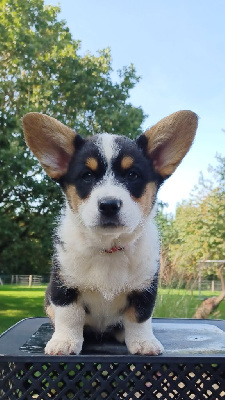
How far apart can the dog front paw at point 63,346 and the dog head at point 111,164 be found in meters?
0.33

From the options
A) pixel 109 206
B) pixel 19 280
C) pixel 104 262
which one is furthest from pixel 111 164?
pixel 19 280

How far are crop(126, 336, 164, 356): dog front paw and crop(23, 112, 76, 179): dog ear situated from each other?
0.51 meters

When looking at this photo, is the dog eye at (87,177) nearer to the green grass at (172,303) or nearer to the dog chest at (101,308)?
the dog chest at (101,308)

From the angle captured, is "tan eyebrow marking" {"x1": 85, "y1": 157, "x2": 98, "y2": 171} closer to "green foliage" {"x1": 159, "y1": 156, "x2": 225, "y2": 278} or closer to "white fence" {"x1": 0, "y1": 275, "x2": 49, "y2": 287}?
"green foliage" {"x1": 159, "y1": 156, "x2": 225, "y2": 278}

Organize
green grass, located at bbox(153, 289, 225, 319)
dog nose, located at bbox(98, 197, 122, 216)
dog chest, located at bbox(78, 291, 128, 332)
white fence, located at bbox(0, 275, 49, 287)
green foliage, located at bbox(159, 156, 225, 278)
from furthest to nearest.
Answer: white fence, located at bbox(0, 275, 49, 287) → green foliage, located at bbox(159, 156, 225, 278) → green grass, located at bbox(153, 289, 225, 319) → dog chest, located at bbox(78, 291, 128, 332) → dog nose, located at bbox(98, 197, 122, 216)

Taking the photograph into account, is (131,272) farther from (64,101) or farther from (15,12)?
(15,12)

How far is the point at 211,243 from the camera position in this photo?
33.1 feet

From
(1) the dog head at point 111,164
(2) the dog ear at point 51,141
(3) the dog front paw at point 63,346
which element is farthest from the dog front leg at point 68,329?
(2) the dog ear at point 51,141

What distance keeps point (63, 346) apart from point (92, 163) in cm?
49

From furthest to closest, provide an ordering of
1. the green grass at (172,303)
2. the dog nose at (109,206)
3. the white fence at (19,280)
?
the white fence at (19,280) → the green grass at (172,303) → the dog nose at (109,206)

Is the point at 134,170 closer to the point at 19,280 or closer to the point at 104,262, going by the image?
the point at 104,262

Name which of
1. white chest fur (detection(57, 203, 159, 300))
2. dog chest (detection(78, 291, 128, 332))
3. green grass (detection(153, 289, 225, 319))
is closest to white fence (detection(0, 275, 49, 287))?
green grass (detection(153, 289, 225, 319))

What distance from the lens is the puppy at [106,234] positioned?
1227mm

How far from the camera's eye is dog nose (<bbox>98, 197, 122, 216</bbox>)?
112cm
